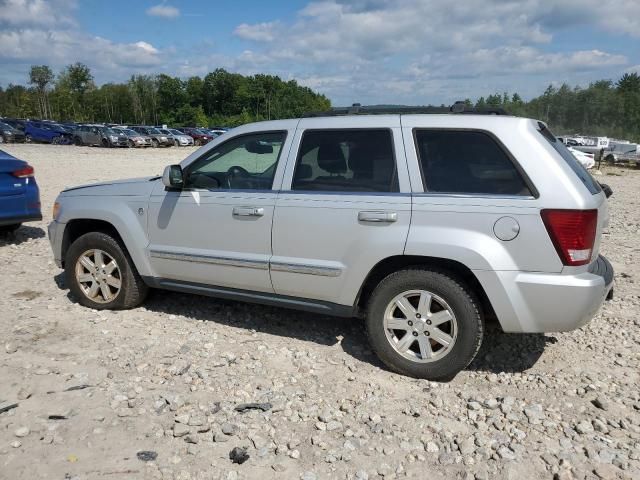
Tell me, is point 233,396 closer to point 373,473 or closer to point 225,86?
point 373,473

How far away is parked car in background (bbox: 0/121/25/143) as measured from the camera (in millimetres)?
36875

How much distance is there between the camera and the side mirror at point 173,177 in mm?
4371

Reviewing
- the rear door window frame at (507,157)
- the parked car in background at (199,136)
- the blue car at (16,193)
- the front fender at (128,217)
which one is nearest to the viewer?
the rear door window frame at (507,157)

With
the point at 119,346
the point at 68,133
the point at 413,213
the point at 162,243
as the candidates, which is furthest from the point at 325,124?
the point at 68,133

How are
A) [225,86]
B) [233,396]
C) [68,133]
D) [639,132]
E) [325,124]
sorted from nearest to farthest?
[233,396] < [325,124] < [68,133] < [639,132] < [225,86]

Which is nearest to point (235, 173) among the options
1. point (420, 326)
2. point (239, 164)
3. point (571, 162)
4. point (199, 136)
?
point (239, 164)

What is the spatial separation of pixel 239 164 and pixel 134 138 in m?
35.2

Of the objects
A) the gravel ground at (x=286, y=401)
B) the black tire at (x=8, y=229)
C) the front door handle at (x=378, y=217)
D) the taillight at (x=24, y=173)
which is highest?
the front door handle at (x=378, y=217)

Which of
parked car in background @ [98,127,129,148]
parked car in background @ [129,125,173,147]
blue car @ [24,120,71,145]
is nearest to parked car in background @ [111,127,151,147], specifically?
parked car in background @ [98,127,129,148]

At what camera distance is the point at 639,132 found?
50.4 m

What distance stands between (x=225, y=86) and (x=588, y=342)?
92.8 m

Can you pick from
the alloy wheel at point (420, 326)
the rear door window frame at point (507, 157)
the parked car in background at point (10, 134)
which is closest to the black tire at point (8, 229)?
the alloy wheel at point (420, 326)

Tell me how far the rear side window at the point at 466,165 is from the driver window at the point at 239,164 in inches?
48.8

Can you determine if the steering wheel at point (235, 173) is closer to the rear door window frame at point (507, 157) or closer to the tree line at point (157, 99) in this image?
the rear door window frame at point (507, 157)
